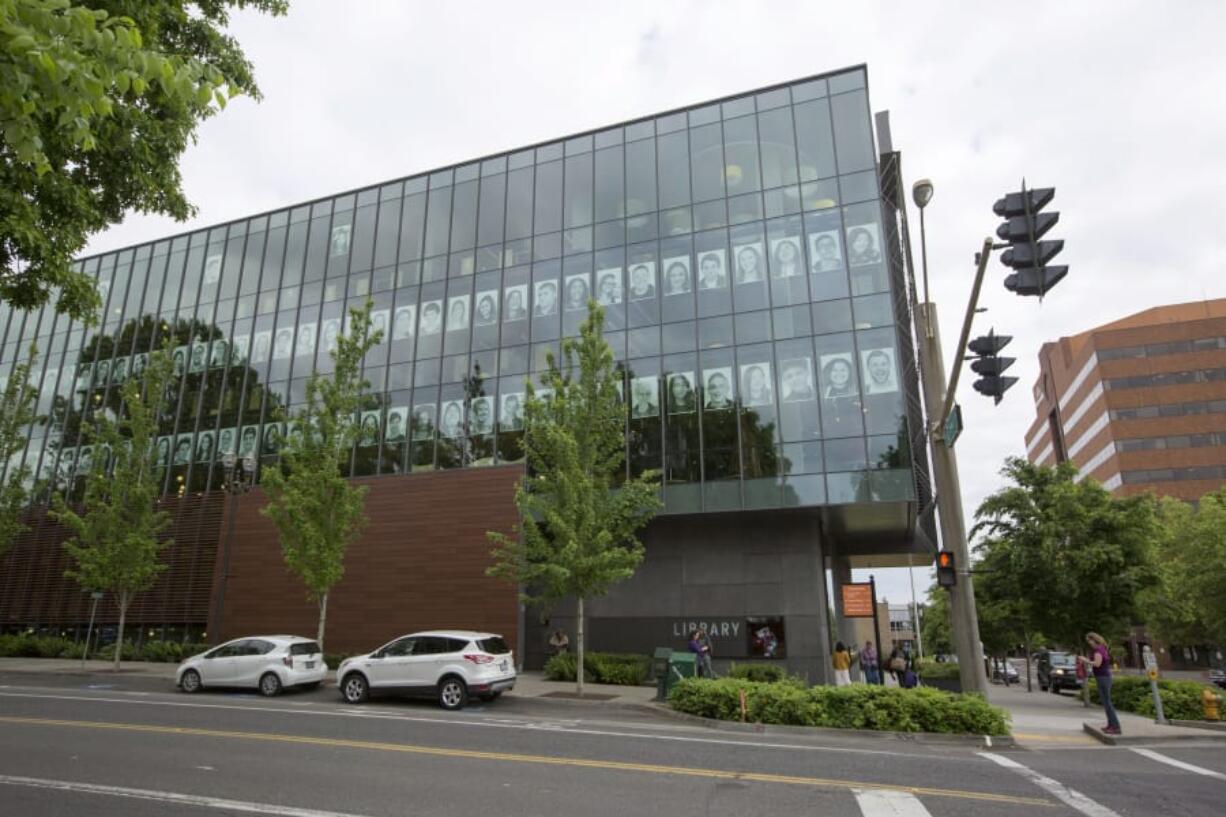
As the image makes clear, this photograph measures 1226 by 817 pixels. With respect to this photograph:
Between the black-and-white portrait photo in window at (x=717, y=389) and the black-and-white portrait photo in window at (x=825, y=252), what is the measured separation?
14.8 feet

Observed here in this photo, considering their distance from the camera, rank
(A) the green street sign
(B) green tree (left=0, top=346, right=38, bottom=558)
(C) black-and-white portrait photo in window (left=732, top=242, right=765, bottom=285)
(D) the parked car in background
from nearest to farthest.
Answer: (A) the green street sign < (C) black-and-white portrait photo in window (left=732, top=242, right=765, bottom=285) < (B) green tree (left=0, top=346, right=38, bottom=558) < (D) the parked car in background

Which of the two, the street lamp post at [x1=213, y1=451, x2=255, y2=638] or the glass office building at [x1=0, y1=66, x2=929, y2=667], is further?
the street lamp post at [x1=213, y1=451, x2=255, y2=638]

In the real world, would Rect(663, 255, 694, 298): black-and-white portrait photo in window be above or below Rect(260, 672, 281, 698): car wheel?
above

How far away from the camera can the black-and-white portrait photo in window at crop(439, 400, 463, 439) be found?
26369mm

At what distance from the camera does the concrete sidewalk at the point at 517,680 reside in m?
17.2

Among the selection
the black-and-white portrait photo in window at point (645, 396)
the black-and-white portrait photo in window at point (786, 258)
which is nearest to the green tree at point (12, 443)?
the black-and-white portrait photo in window at point (645, 396)

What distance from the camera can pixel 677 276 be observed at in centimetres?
2533

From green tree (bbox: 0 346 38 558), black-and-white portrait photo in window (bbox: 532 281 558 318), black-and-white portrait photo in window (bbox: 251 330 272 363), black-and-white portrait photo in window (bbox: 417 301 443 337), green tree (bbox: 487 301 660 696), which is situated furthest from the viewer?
black-and-white portrait photo in window (bbox: 251 330 272 363)

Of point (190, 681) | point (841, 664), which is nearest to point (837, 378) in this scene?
point (841, 664)

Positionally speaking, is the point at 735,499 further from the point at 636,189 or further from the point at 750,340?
the point at 636,189

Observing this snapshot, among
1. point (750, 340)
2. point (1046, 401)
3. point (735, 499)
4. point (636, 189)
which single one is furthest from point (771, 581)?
point (1046, 401)

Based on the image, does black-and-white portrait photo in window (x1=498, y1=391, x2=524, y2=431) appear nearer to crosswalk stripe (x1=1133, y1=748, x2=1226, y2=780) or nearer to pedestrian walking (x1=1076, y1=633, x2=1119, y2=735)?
pedestrian walking (x1=1076, y1=633, x2=1119, y2=735)

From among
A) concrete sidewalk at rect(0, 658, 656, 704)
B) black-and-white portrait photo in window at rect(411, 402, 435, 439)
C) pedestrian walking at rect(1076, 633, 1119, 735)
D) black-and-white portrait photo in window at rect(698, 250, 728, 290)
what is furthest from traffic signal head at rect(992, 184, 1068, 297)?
black-and-white portrait photo in window at rect(411, 402, 435, 439)

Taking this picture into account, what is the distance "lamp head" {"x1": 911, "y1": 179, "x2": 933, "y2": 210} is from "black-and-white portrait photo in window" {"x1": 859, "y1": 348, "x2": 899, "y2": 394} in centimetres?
985
